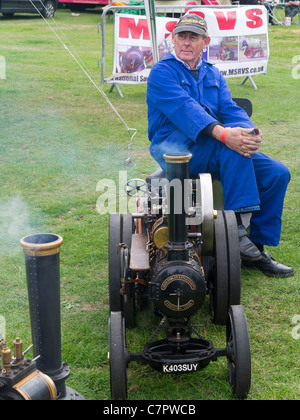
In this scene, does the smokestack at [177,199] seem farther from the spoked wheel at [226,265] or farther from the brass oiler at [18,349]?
the brass oiler at [18,349]

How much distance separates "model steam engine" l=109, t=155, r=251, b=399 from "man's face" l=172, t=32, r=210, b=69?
3.09 feet

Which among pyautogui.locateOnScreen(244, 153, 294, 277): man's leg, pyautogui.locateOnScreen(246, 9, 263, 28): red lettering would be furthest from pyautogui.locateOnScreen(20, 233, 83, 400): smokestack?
pyautogui.locateOnScreen(246, 9, 263, 28): red lettering

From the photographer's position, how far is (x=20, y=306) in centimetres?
376

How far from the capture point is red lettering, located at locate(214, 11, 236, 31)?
31.6ft

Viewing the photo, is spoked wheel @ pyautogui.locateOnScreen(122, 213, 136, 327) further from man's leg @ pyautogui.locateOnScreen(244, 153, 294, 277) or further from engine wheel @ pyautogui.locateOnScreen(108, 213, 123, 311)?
man's leg @ pyautogui.locateOnScreen(244, 153, 294, 277)

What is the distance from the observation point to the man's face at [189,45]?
3.83 metres

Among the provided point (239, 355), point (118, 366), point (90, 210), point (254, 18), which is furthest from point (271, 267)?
point (254, 18)

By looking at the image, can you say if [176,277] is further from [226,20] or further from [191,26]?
[226,20]

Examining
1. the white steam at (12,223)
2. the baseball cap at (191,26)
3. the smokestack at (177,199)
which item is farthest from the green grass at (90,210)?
the baseball cap at (191,26)

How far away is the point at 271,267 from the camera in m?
4.22

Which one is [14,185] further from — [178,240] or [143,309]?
[178,240]

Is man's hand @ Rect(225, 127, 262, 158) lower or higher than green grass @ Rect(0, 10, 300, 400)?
higher

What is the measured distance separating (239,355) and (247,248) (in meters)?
1.37

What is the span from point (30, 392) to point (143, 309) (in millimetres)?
1558
